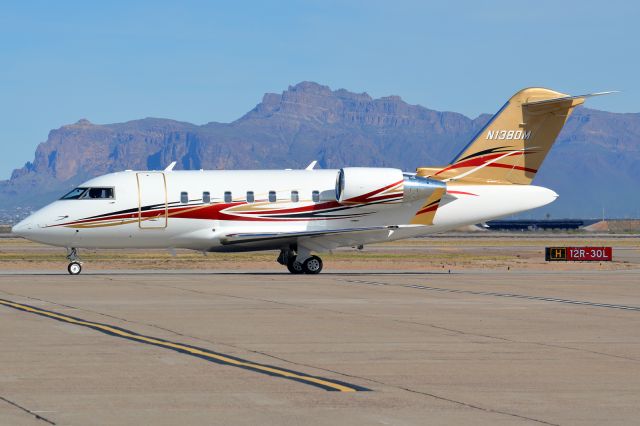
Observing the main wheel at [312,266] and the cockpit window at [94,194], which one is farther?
the main wheel at [312,266]

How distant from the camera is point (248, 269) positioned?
47281mm

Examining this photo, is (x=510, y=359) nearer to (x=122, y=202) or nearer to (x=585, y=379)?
(x=585, y=379)

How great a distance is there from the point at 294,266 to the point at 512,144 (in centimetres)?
935

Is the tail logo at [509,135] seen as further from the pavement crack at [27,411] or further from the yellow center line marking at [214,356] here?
the pavement crack at [27,411]

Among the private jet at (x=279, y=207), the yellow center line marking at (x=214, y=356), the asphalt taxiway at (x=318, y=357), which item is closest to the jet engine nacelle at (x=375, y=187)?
the private jet at (x=279, y=207)

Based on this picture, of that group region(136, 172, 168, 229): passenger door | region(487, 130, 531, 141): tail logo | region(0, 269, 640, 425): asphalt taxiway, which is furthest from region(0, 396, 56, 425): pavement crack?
region(487, 130, 531, 141): tail logo

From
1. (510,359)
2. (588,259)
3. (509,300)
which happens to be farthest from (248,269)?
(510,359)

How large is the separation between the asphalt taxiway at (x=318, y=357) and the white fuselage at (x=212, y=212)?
29.8 ft

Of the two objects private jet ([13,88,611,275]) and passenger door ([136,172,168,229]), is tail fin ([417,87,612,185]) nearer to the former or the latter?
private jet ([13,88,611,275])

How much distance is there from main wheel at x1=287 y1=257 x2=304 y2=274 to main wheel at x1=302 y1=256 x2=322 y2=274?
6.6 inches

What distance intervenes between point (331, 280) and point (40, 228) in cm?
1065

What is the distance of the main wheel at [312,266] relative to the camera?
133 feet

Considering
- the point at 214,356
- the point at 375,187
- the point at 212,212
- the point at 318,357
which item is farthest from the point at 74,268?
the point at 318,357

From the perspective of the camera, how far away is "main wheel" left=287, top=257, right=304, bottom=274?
40875mm
